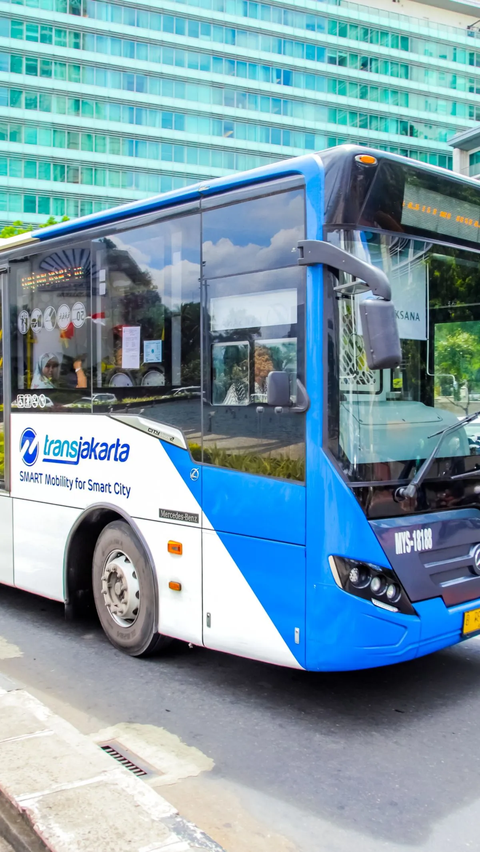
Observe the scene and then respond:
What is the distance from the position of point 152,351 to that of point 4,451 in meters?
2.22

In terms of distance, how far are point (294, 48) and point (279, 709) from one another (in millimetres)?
Result: 75619

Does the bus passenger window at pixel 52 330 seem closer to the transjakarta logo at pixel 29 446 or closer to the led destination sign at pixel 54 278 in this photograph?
the led destination sign at pixel 54 278

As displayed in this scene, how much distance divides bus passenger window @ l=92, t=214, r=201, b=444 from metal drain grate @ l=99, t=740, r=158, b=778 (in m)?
1.81

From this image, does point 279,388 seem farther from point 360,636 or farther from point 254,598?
point 360,636

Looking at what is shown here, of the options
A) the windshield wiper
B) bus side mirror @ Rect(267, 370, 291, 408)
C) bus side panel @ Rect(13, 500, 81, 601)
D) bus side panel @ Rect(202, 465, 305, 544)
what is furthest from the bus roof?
bus side panel @ Rect(13, 500, 81, 601)

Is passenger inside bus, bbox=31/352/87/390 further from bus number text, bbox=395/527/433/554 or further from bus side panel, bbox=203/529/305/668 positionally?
bus number text, bbox=395/527/433/554

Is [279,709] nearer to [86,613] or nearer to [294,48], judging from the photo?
[86,613]

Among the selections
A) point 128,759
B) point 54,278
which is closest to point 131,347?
point 54,278

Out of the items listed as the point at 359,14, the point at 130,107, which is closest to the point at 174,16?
the point at 130,107

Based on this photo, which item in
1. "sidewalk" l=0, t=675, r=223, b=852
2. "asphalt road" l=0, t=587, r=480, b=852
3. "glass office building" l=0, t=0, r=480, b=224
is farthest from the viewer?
"glass office building" l=0, t=0, r=480, b=224

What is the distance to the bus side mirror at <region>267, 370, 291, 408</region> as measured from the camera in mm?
4332

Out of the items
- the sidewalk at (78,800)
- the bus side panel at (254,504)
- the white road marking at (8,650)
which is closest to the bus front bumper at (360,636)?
the bus side panel at (254,504)

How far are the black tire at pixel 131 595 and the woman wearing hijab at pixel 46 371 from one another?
1318 mm

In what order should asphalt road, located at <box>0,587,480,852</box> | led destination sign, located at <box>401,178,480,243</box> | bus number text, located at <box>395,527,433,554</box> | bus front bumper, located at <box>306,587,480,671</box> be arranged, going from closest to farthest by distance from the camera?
asphalt road, located at <box>0,587,480,852</box>
bus front bumper, located at <box>306,587,480,671</box>
bus number text, located at <box>395,527,433,554</box>
led destination sign, located at <box>401,178,480,243</box>
